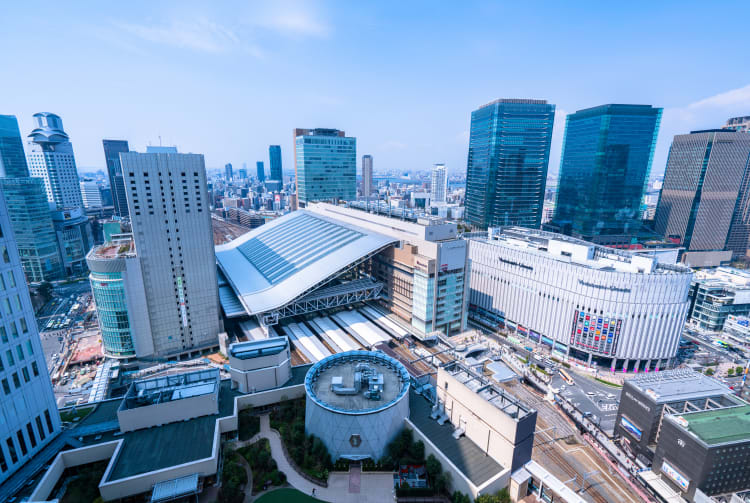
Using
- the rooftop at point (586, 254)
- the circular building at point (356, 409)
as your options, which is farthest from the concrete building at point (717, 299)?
the circular building at point (356, 409)

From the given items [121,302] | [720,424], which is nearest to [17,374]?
[121,302]

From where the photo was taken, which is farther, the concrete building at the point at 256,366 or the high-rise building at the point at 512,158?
the high-rise building at the point at 512,158

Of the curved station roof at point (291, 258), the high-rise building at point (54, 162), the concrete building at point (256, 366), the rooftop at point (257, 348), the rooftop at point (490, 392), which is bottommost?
the concrete building at point (256, 366)

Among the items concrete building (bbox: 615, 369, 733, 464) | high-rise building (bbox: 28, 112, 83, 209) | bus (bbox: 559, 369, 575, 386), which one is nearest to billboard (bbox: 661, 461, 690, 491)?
concrete building (bbox: 615, 369, 733, 464)

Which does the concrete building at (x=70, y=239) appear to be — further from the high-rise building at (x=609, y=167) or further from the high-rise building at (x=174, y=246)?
the high-rise building at (x=609, y=167)

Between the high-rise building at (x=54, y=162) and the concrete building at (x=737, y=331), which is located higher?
the high-rise building at (x=54, y=162)

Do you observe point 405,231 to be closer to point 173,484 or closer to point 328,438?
point 328,438

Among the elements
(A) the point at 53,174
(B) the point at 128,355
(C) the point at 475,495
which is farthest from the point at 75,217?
(C) the point at 475,495

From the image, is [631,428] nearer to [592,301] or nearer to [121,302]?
[592,301]
